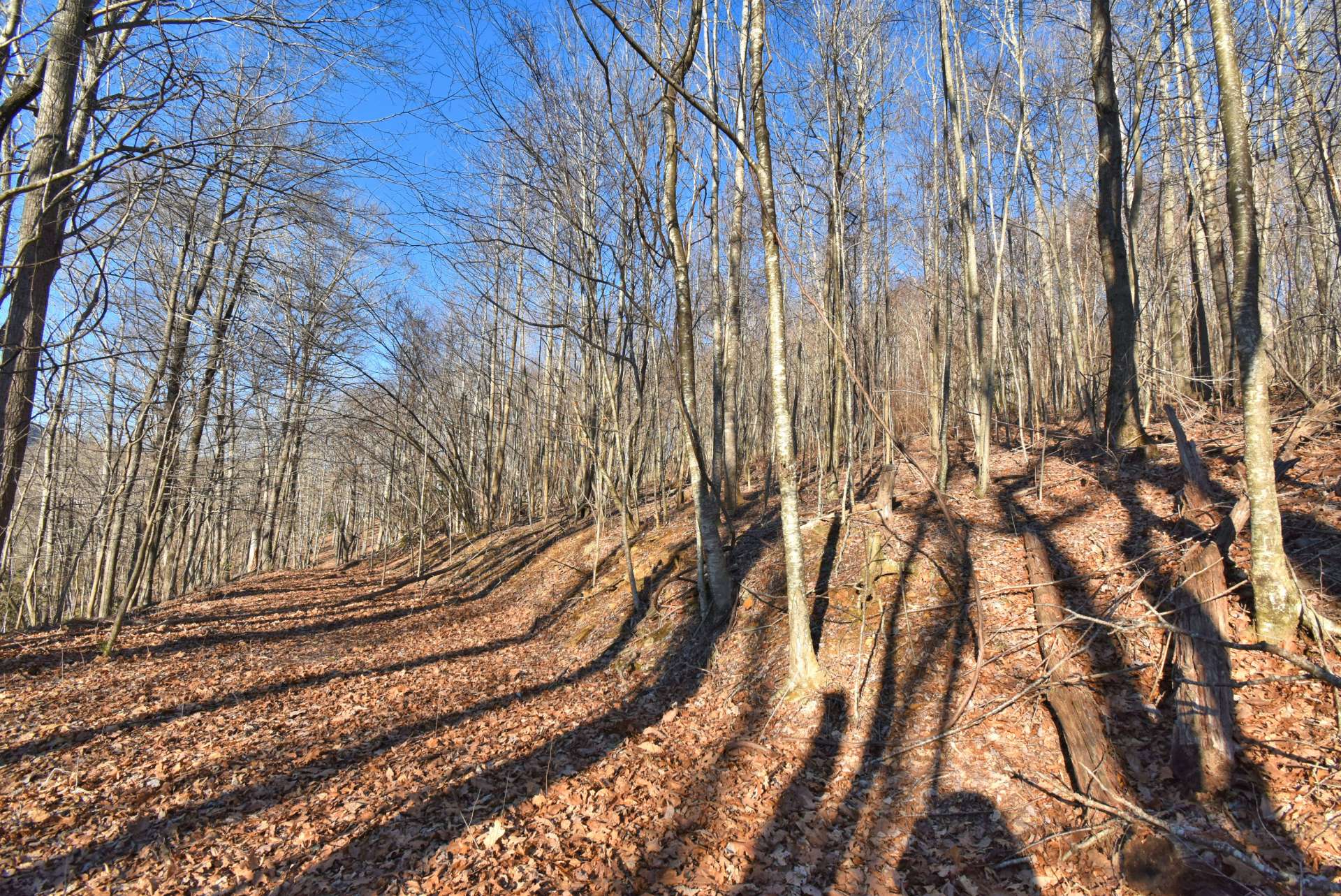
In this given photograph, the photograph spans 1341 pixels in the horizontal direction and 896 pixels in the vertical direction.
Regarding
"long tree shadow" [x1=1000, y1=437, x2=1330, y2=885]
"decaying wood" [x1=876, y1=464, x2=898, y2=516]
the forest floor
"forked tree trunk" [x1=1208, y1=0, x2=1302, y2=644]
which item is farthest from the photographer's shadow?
"decaying wood" [x1=876, y1=464, x2=898, y2=516]

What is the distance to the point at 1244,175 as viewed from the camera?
4012 millimetres

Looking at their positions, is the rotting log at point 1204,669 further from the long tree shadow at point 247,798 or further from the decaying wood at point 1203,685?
the long tree shadow at point 247,798

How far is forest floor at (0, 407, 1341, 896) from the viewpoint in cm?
349

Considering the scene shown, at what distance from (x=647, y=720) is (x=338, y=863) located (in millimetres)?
2848

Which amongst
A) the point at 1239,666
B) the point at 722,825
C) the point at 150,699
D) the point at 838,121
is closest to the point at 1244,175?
the point at 1239,666

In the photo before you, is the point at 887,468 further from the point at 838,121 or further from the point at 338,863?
the point at 338,863

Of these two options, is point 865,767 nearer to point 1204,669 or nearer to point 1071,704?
point 1071,704

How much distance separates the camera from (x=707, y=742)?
528cm

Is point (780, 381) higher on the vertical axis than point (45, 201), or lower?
lower

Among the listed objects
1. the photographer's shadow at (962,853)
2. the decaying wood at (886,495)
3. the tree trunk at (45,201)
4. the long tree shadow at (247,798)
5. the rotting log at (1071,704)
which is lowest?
the photographer's shadow at (962,853)

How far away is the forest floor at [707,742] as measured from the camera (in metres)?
3.49

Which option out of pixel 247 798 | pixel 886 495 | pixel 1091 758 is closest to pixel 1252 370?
pixel 1091 758

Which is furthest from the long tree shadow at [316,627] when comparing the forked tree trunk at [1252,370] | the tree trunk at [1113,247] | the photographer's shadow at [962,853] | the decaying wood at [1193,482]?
the decaying wood at [1193,482]

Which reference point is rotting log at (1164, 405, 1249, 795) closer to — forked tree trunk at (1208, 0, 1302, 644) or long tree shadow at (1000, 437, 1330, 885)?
long tree shadow at (1000, 437, 1330, 885)
